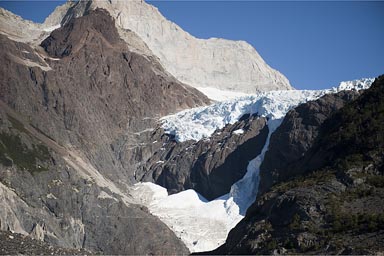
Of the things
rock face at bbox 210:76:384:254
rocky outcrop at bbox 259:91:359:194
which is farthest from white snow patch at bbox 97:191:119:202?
rock face at bbox 210:76:384:254

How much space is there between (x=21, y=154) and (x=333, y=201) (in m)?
102

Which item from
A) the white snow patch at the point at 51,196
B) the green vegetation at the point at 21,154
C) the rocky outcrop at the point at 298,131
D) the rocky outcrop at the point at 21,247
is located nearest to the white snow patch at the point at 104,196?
the white snow patch at the point at 51,196

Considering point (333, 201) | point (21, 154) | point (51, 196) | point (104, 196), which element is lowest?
point (333, 201)

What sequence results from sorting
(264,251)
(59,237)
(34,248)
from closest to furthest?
(34,248) < (264,251) < (59,237)

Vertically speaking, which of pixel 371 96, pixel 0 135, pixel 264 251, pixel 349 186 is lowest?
pixel 264 251

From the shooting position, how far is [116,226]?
174m

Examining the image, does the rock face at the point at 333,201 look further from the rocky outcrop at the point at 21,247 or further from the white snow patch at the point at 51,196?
the white snow patch at the point at 51,196

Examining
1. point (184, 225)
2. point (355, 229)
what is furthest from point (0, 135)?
point (355, 229)

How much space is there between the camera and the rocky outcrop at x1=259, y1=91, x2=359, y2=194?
610 ft

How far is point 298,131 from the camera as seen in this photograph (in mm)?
189000

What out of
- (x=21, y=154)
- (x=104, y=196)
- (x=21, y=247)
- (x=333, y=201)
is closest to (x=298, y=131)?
(x=104, y=196)

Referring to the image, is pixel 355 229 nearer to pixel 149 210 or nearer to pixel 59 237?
pixel 59 237

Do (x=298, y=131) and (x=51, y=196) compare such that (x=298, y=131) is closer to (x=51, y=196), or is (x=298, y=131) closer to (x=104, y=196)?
(x=104, y=196)

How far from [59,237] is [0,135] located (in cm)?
2786
